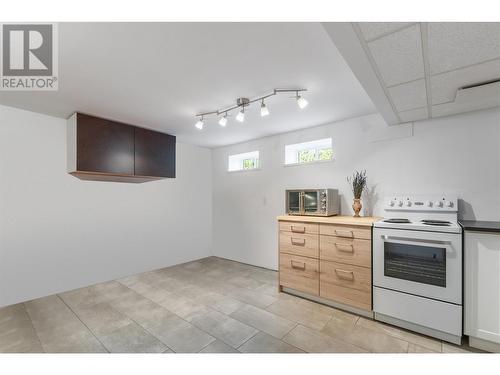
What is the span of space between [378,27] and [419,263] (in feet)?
6.33

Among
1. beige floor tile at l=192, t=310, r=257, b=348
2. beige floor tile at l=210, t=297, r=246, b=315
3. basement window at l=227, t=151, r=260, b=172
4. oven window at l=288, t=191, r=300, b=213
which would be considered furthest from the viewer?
basement window at l=227, t=151, r=260, b=172

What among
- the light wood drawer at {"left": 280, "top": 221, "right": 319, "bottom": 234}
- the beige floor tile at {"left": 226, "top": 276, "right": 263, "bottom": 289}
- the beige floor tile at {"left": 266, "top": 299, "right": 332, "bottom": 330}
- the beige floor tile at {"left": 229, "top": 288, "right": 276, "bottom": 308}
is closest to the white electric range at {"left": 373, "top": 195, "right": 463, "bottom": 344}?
the beige floor tile at {"left": 266, "top": 299, "right": 332, "bottom": 330}

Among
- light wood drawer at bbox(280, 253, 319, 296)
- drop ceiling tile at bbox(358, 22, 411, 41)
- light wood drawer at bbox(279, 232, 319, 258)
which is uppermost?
drop ceiling tile at bbox(358, 22, 411, 41)

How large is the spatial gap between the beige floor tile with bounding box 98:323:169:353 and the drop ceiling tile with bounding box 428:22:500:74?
2.76 m

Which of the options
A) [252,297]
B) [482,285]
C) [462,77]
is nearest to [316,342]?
[252,297]

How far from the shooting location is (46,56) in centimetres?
164

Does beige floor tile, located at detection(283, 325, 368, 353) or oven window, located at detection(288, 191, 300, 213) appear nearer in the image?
beige floor tile, located at detection(283, 325, 368, 353)

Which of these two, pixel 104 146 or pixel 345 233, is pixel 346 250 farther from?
pixel 104 146

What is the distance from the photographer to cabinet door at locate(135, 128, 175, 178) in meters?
3.27

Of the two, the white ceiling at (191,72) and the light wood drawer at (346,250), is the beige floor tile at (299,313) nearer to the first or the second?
the light wood drawer at (346,250)

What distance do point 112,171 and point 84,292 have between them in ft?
5.30

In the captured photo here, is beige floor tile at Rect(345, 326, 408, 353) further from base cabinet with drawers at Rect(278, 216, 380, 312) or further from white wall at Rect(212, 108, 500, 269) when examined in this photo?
white wall at Rect(212, 108, 500, 269)

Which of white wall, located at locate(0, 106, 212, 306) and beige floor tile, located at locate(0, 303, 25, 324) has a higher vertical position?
white wall, located at locate(0, 106, 212, 306)
